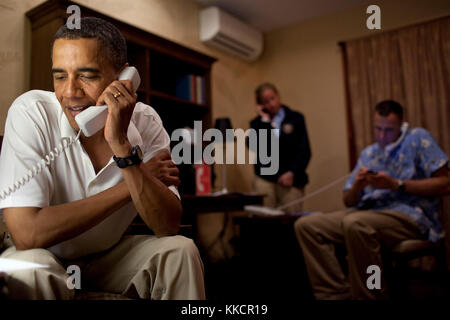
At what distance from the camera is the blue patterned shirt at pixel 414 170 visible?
1409 mm

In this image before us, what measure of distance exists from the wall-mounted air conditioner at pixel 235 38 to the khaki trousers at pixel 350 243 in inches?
44.8

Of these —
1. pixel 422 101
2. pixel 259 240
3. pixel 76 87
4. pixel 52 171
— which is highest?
pixel 422 101

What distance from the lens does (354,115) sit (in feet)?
7.48

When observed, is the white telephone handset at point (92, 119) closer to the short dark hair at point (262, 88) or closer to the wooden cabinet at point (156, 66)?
the wooden cabinet at point (156, 66)

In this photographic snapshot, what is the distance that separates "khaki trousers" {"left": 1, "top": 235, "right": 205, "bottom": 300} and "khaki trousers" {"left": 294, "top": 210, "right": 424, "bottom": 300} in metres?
0.85

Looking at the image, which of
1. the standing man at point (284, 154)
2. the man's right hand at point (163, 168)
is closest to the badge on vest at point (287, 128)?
the standing man at point (284, 154)

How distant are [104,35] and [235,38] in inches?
84.4

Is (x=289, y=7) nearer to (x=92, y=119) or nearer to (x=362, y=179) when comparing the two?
A: (x=362, y=179)

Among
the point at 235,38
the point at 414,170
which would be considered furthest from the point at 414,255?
the point at 235,38

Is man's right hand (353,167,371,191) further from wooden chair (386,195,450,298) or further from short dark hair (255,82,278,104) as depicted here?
short dark hair (255,82,278,104)
